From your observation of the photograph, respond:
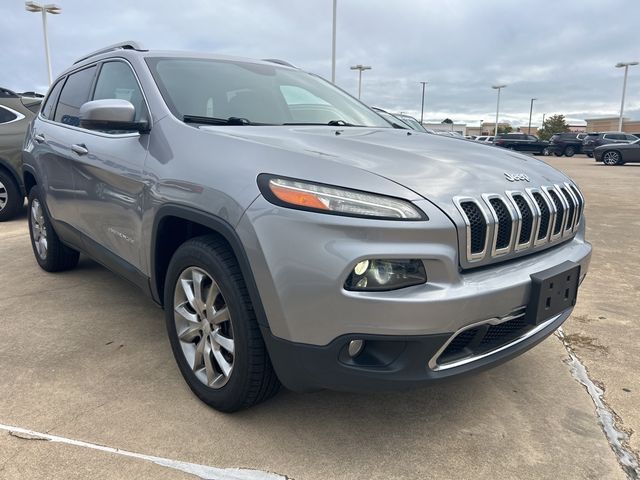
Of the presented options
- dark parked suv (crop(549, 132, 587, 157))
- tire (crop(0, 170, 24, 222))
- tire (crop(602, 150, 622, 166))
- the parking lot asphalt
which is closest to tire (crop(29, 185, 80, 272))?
the parking lot asphalt

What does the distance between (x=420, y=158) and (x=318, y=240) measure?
637 millimetres

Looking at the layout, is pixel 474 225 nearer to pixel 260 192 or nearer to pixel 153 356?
pixel 260 192

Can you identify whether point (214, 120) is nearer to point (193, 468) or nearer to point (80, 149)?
point (80, 149)

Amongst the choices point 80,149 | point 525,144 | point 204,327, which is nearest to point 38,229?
point 80,149

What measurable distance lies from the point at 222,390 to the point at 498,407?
130 cm

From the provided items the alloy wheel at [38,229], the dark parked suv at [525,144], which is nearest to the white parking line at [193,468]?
the alloy wheel at [38,229]

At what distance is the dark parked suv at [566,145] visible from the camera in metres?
32.7

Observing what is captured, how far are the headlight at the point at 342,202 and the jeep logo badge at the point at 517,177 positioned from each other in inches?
23.1

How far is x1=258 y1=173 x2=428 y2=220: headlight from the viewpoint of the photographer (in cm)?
177

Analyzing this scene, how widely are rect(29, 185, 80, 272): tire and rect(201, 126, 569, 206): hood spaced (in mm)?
2501

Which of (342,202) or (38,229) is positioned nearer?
(342,202)

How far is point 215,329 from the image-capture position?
2.21 metres

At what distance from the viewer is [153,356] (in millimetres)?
2855

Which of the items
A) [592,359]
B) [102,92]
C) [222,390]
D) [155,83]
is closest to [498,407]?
[592,359]
